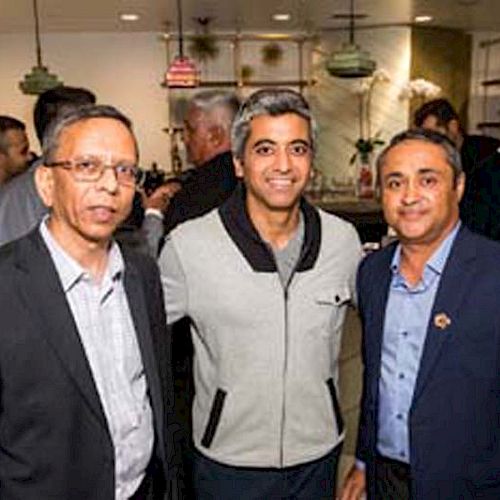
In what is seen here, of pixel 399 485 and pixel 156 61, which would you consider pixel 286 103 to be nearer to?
pixel 399 485

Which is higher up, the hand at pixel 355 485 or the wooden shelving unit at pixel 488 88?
the wooden shelving unit at pixel 488 88

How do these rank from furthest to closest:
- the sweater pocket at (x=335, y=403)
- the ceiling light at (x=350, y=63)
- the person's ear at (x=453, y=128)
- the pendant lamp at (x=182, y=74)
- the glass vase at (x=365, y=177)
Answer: the glass vase at (x=365, y=177) → the pendant lamp at (x=182, y=74) → the ceiling light at (x=350, y=63) → the person's ear at (x=453, y=128) → the sweater pocket at (x=335, y=403)

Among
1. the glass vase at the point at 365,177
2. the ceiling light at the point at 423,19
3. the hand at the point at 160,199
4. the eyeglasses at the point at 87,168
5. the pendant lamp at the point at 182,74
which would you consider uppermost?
the ceiling light at the point at 423,19

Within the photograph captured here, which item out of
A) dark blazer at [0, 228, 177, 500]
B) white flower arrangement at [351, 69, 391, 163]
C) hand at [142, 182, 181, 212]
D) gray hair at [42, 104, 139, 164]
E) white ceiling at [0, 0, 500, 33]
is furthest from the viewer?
white flower arrangement at [351, 69, 391, 163]

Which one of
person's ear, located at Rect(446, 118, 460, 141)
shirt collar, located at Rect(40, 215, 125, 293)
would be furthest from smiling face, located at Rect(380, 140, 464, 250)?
person's ear, located at Rect(446, 118, 460, 141)

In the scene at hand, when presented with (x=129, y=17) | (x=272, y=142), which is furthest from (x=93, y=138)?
(x=129, y=17)

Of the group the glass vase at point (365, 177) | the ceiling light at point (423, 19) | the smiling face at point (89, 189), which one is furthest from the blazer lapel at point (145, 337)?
the ceiling light at point (423, 19)

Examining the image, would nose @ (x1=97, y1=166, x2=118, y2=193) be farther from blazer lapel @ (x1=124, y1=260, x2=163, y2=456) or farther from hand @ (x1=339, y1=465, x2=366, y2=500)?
hand @ (x1=339, y1=465, x2=366, y2=500)

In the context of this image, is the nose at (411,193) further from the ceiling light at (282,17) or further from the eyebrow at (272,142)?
the ceiling light at (282,17)

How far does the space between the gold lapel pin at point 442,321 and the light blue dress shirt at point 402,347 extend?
0.09 feet

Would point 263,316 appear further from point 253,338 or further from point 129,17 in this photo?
point 129,17

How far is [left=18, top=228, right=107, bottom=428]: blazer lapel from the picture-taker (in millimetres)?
1320

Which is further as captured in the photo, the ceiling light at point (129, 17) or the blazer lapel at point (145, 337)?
the ceiling light at point (129, 17)

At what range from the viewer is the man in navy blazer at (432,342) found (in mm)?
1566
